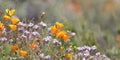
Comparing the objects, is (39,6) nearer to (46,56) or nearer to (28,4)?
(28,4)

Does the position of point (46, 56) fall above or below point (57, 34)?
below

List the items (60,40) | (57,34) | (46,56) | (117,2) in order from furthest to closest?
(60,40) < (57,34) < (46,56) < (117,2)

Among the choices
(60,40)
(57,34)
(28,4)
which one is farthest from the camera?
(28,4)

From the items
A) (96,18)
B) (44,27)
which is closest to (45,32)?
(44,27)

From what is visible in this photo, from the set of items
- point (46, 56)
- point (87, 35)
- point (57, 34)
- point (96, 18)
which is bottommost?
point (96, 18)

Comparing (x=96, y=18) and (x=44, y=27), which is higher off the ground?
(x=44, y=27)

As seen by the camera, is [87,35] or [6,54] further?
[87,35]

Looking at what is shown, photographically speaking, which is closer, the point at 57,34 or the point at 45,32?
the point at 57,34

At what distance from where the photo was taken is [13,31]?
430 cm

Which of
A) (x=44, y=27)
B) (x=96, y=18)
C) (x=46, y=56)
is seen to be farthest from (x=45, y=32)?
(x=96, y=18)

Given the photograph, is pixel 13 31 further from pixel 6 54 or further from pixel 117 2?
pixel 117 2

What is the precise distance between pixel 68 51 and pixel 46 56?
0.45 meters

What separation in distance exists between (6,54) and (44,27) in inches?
27.8

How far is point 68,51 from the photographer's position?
4258 millimetres
